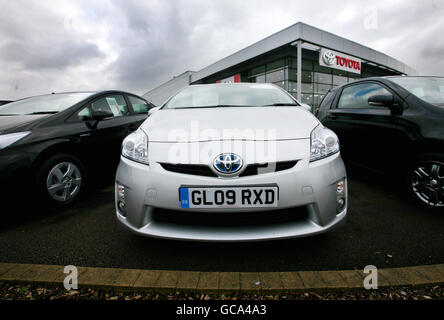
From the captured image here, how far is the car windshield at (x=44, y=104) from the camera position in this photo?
109 inches

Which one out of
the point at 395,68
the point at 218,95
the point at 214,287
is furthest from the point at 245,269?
the point at 395,68

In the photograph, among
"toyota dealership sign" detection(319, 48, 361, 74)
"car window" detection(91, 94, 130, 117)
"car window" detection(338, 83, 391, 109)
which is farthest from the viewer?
"toyota dealership sign" detection(319, 48, 361, 74)

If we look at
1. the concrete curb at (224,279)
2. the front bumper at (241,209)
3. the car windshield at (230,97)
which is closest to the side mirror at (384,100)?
the car windshield at (230,97)

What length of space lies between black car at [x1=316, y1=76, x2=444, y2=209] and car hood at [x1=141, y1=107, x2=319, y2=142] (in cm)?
120

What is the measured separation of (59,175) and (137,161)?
1347 millimetres

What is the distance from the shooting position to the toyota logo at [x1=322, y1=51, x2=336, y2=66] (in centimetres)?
1427

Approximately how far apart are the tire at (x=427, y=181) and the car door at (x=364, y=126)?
25cm

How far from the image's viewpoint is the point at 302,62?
16141mm

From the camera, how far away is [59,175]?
2.32m

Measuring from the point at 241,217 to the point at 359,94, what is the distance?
2791 mm

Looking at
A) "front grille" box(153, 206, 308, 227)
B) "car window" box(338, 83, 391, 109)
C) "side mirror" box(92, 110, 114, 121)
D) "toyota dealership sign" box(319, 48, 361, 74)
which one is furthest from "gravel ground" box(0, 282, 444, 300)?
"toyota dealership sign" box(319, 48, 361, 74)

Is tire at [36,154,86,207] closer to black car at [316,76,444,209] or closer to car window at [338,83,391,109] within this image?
black car at [316,76,444,209]

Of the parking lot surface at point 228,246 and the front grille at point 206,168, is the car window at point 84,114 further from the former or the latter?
the front grille at point 206,168
